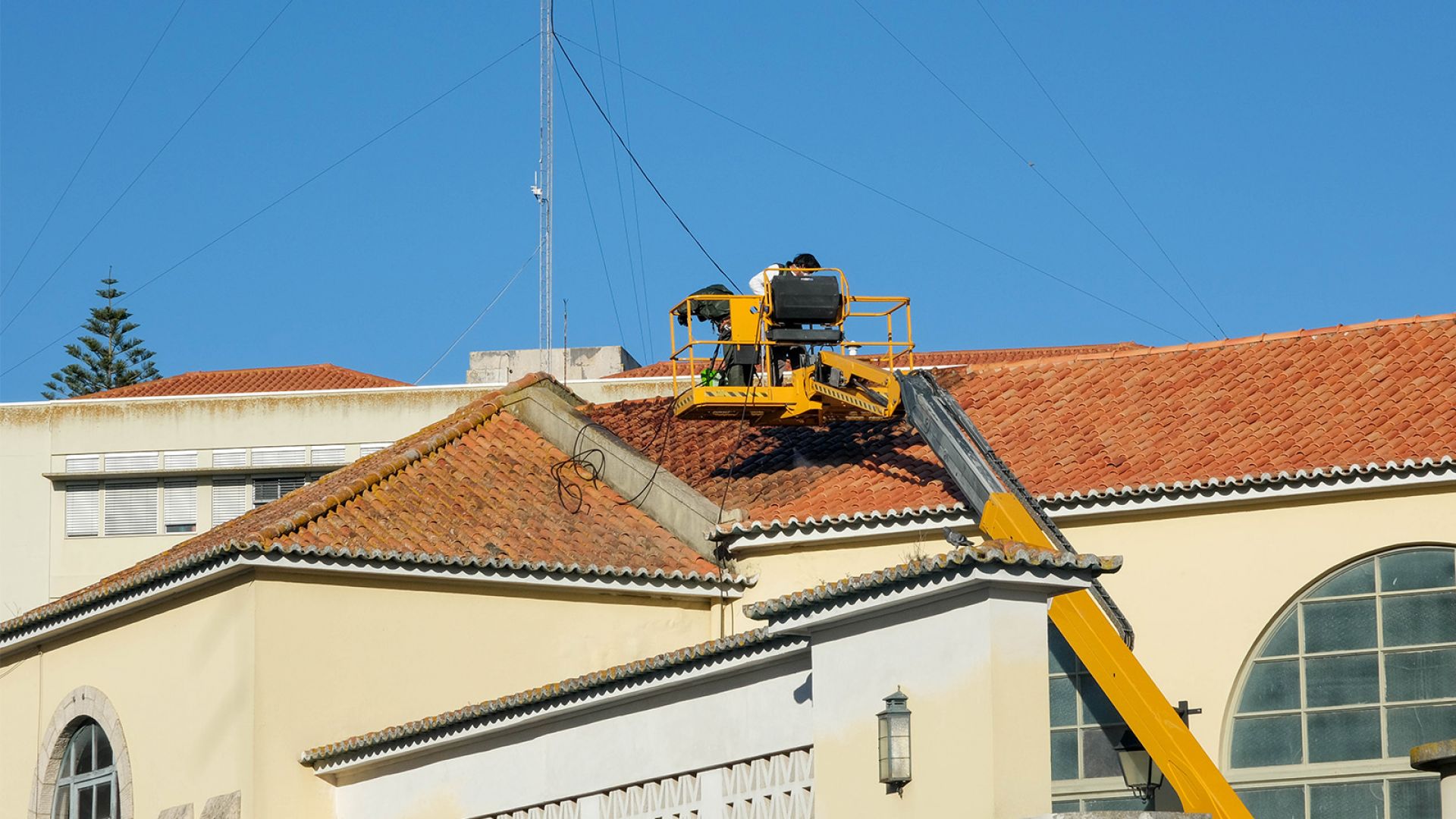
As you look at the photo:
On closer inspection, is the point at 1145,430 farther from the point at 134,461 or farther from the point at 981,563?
the point at 134,461

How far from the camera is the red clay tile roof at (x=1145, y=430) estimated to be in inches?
743

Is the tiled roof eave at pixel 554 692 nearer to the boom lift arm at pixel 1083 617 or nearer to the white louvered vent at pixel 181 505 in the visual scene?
the boom lift arm at pixel 1083 617

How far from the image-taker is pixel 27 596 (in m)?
38.9

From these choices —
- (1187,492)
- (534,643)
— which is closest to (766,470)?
(534,643)

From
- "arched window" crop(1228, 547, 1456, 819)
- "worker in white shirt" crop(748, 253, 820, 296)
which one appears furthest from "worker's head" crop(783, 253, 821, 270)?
"arched window" crop(1228, 547, 1456, 819)

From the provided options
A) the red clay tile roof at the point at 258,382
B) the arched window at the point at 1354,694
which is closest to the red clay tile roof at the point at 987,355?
the red clay tile roof at the point at 258,382

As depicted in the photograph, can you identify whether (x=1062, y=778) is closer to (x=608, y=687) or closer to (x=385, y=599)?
(x=608, y=687)

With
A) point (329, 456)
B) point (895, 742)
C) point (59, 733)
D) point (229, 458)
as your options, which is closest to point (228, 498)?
point (229, 458)

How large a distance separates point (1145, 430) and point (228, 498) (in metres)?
22.9

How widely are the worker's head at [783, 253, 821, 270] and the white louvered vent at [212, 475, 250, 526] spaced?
2046 centimetres

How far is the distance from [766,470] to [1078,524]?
455 cm

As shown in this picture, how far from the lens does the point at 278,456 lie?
3806 cm

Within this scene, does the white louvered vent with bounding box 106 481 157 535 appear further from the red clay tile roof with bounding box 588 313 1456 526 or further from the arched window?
the arched window

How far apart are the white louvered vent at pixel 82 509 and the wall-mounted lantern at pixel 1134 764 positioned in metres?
26.9
